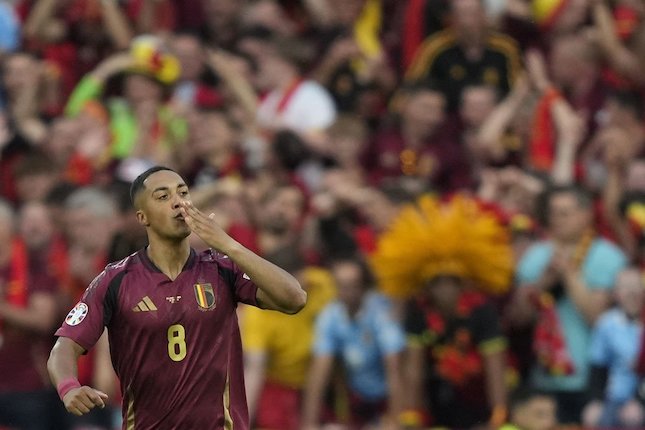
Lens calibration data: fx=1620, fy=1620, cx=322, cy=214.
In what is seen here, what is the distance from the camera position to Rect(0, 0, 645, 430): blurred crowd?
1012 centimetres

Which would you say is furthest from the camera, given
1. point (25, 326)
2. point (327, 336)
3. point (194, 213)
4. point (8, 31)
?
point (8, 31)

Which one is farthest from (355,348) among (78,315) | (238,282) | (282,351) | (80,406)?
(80,406)

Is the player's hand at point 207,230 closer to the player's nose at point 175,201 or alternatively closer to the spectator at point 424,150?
the player's nose at point 175,201

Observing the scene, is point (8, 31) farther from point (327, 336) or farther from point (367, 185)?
point (327, 336)

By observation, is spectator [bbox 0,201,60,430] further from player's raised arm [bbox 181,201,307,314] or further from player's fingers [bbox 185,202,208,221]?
player's fingers [bbox 185,202,208,221]

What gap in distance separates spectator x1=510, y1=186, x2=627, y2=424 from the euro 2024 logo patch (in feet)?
13.3

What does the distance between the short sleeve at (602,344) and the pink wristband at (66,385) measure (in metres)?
4.42

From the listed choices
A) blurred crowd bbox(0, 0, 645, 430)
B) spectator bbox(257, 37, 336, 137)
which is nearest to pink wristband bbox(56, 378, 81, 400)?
blurred crowd bbox(0, 0, 645, 430)

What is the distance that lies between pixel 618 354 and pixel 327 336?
5.98 feet

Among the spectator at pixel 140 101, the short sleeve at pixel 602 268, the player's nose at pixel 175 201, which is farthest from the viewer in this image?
the spectator at pixel 140 101

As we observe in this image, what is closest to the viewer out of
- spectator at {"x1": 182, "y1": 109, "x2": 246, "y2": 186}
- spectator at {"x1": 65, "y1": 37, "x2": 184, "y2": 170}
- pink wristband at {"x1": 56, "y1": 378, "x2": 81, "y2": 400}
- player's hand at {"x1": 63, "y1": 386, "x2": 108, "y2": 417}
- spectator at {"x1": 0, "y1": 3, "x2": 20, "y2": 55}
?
player's hand at {"x1": 63, "y1": 386, "x2": 108, "y2": 417}

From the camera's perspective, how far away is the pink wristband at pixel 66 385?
6.47 metres

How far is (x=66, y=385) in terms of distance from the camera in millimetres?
6500

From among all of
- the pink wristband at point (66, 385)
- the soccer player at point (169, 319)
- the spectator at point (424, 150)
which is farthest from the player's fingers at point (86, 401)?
the spectator at point (424, 150)
